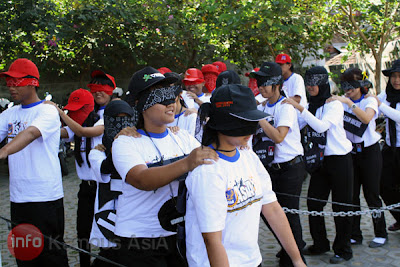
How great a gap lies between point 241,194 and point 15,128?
2.74m

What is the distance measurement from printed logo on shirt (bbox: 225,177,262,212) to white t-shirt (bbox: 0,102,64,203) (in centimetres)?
232

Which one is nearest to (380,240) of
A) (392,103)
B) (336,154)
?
(336,154)

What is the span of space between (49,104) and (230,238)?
8.64 ft

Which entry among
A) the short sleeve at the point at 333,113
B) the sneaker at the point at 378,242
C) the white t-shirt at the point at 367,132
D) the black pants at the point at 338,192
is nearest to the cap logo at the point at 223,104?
the short sleeve at the point at 333,113

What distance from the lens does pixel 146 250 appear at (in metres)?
2.80

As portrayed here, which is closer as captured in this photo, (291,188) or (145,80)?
(145,80)

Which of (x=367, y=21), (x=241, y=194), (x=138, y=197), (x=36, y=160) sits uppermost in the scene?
(x=367, y=21)

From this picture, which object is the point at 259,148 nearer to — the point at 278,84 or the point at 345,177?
the point at 278,84

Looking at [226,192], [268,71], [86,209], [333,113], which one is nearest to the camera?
[226,192]

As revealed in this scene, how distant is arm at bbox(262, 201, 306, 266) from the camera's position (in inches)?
104

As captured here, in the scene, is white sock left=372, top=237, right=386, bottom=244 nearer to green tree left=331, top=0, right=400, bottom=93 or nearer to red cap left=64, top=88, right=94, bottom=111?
red cap left=64, top=88, right=94, bottom=111

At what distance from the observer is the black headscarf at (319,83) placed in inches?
197

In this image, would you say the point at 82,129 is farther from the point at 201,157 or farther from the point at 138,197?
the point at 201,157

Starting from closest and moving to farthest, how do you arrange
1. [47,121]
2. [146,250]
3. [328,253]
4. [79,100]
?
[146,250]
[47,121]
[79,100]
[328,253]
